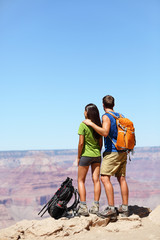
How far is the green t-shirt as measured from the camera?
197 inches

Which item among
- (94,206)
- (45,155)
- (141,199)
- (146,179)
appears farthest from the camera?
(45,155)

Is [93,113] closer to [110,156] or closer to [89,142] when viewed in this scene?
[89,142]

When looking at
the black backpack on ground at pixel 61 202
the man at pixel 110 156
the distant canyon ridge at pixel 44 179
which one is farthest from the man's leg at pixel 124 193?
the distant canyon ridge at pixel 44 179

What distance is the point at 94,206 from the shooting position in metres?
5.22

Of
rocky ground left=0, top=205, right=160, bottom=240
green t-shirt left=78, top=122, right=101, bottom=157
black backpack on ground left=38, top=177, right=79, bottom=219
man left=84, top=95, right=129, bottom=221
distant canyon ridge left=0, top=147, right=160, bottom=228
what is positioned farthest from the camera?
distant canyon ridge left=0, top=147, right=160, bottom=228

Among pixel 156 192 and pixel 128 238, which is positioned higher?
pixel 128 238

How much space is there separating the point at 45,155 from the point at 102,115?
151m

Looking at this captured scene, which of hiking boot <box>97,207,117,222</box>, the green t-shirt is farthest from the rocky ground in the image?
the green t-shirt

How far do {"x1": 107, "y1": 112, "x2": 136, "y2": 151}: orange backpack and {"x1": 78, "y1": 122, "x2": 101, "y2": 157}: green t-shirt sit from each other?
39cm

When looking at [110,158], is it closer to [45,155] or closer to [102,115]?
[102,115]

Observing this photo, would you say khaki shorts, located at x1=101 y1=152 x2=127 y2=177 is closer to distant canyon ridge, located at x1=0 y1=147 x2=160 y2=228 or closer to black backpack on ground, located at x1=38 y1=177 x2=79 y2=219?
black backpack on ground, located at x1=38 y1=177 x2=79 y2=219

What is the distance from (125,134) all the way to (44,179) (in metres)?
128

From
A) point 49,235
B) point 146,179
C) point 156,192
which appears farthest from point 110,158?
point 146,179

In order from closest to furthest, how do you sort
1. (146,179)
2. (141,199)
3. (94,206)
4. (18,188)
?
1. (94,206)
2. (141,199)
3. (18,188)
4. (146,179)
